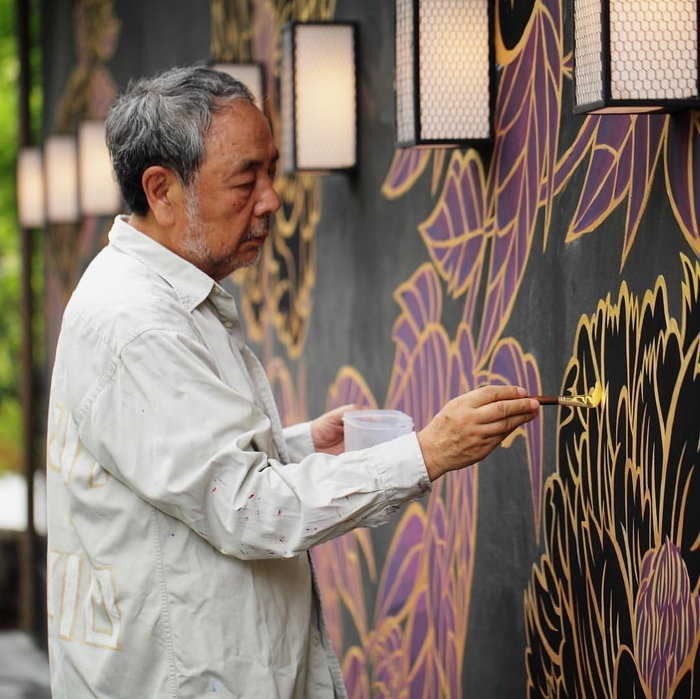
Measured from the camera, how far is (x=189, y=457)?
Answer: 192 centimetres

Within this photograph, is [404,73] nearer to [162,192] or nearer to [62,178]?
[162,192]

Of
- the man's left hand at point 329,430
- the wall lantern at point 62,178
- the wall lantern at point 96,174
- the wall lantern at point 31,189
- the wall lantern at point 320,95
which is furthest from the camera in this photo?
the wall lantern at point 31,189

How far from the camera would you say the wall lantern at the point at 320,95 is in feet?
10.3

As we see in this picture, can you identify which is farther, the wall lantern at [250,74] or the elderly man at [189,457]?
the wall lantern at [250,74]

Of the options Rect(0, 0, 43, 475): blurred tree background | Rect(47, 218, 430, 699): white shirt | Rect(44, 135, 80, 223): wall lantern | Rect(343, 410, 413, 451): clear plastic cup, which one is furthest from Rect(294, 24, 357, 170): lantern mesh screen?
Rect(0, 0, 43, 475): blurred tree background

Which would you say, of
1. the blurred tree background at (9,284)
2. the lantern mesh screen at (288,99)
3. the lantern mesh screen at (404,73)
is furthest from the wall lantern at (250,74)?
the blurred tree background at (9,284)

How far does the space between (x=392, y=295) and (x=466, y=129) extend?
704 millimetres

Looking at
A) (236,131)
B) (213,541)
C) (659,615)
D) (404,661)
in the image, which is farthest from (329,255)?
(659,615)

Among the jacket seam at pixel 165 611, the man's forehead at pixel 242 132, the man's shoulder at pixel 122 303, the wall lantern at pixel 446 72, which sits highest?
the wall lantern at pixel 446 72

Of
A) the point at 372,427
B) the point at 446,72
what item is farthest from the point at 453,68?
the point at 372,427

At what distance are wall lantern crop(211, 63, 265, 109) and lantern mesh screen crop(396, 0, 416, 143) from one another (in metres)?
1.47

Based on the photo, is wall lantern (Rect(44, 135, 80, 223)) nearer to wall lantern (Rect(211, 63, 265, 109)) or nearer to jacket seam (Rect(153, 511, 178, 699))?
wall lantern (Rect(211, 63, 265, 109))

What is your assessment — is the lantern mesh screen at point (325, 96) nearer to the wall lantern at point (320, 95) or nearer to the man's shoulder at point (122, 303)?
the wall lantern at point (320, 95)

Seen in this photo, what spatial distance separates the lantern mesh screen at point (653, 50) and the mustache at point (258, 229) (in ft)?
2.44
